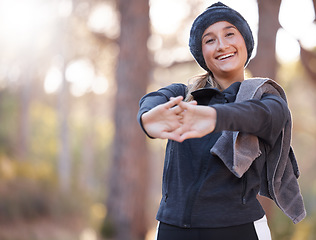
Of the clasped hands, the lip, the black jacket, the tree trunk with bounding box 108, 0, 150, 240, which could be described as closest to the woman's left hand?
the clasped hands

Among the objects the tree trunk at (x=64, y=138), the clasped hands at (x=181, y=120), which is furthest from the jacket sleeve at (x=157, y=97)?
the tree trunk at (x=64, y=138)

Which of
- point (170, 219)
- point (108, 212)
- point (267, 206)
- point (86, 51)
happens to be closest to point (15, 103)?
point (86, 51)

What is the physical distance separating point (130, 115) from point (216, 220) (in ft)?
18.8

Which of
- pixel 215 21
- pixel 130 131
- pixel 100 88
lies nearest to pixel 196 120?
pixel 215 21

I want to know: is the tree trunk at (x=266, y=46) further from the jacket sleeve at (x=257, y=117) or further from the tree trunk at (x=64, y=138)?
the tree trunk at (x=64, y=138)

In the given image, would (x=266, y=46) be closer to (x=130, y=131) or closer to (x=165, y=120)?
(x=130, y=131)

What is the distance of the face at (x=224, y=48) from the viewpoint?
197 cm

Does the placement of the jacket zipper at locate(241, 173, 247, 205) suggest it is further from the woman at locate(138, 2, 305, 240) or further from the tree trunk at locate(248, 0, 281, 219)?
the tree trunk at locate(248, 0, 281, 219)

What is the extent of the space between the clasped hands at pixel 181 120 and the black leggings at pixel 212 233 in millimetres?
471

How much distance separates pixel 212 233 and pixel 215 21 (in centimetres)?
97

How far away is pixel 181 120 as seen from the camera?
1518 mm

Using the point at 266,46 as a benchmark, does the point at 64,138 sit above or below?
below

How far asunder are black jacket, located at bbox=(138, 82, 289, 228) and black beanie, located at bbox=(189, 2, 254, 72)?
Answer: 11.3 inches

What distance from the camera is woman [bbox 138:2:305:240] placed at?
160cm
